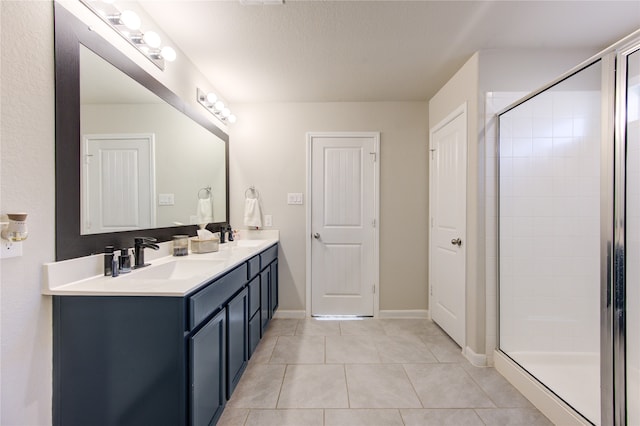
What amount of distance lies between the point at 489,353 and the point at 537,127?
5.46 ft

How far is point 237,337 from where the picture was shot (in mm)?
1674

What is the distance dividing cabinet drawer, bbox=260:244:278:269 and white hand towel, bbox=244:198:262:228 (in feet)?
1.09

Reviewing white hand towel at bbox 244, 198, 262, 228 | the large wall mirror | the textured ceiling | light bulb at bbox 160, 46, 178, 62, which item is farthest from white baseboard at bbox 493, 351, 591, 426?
light bulb at bbox 160, 46, 178, 62

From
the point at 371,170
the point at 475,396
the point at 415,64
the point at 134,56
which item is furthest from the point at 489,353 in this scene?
the point at 134,56

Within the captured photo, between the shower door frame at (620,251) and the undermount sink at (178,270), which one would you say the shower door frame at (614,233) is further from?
the undermount sink at (178,270)

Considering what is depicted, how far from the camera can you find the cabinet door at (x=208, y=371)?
1.13 metres

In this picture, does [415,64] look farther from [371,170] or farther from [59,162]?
[59,162]

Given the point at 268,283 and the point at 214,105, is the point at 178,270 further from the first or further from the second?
the point at 214,105

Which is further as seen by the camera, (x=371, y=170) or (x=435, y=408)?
(x=371, y=170)

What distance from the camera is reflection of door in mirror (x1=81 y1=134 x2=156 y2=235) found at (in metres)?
1.24

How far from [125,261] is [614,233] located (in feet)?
7.57

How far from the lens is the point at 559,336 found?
6.28 feet

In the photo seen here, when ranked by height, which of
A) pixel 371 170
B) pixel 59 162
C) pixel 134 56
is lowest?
pixel 59 162

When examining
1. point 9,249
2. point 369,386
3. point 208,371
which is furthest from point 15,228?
point 369,386
